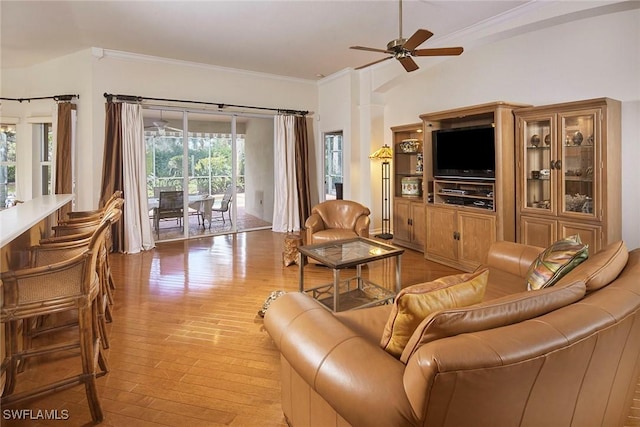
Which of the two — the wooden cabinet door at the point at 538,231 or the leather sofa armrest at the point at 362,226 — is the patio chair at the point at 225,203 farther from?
the wooden cabinet door at the point at 538,231

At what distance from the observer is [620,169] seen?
379 centimetres

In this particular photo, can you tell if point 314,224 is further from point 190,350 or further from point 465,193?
point 190,350

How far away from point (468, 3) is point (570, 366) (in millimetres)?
4207

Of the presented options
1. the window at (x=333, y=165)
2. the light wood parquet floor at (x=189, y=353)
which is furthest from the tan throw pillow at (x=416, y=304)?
the window at (x=333, y=165)

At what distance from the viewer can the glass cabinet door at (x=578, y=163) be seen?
3.67 m

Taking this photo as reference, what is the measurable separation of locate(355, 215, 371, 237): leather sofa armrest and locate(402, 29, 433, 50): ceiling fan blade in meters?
2.26

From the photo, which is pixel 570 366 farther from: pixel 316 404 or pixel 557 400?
pixel 316 404

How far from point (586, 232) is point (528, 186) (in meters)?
0.80

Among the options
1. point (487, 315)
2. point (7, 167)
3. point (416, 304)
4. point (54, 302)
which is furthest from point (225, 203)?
point (487, 315)

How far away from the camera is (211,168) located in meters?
7.24

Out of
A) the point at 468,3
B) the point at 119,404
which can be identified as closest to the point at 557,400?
the point at 119,404

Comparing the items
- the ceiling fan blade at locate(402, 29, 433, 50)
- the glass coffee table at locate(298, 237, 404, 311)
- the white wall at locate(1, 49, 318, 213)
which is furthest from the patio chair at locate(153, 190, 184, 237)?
the ceiling fan blade at locate(402, 29, 433, 50)

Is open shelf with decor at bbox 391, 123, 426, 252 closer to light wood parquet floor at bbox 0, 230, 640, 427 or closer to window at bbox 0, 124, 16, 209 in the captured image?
light wood parquet floor at bbox 0, 230, 640, 427

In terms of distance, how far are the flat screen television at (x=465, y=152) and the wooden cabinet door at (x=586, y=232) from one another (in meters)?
0.94
